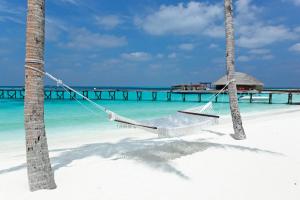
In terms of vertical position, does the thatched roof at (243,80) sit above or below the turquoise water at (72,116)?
above

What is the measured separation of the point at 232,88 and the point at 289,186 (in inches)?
132

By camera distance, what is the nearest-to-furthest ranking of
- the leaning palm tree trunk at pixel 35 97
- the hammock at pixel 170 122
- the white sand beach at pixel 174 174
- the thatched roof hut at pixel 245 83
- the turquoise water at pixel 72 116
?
the leaning palm tree trunk at pixel 35 97 → the white sand beach at pixel 174 174 → the hammock at pixel 170 122 → the turquoise water at pixel 72 116 → the thatched roof hut at pixel 245 83

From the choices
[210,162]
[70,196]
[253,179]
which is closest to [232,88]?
[210,162]

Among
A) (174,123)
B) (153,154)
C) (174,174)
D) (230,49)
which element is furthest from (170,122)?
(230,49)

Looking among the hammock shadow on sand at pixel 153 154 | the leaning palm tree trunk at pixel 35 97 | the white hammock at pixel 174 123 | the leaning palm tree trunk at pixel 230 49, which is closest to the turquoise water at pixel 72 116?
the hammock shadow on sand at pixel 153 154

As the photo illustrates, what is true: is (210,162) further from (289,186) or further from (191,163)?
(289,186)

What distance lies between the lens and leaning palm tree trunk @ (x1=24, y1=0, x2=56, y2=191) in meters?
3.38

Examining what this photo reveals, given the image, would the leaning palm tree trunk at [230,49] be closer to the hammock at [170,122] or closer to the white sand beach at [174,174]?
the hammock at [170,122]

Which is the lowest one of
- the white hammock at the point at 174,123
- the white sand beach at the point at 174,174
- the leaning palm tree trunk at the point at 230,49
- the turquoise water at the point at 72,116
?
the turquoise water at the point at 72,116

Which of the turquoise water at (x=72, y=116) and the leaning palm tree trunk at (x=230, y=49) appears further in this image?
the turquoise water at (x=72, y=116)

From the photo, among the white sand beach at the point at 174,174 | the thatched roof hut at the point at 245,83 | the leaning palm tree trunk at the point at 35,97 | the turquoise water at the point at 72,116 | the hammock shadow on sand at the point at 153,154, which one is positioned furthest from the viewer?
the thatched roof hut at the point at 245,83

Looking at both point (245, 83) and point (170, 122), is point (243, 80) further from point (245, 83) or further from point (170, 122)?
point (170, 122)

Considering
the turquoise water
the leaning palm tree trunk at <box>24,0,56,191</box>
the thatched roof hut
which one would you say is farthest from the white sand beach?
the thatched roof hut

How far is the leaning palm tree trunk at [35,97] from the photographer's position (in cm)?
338
